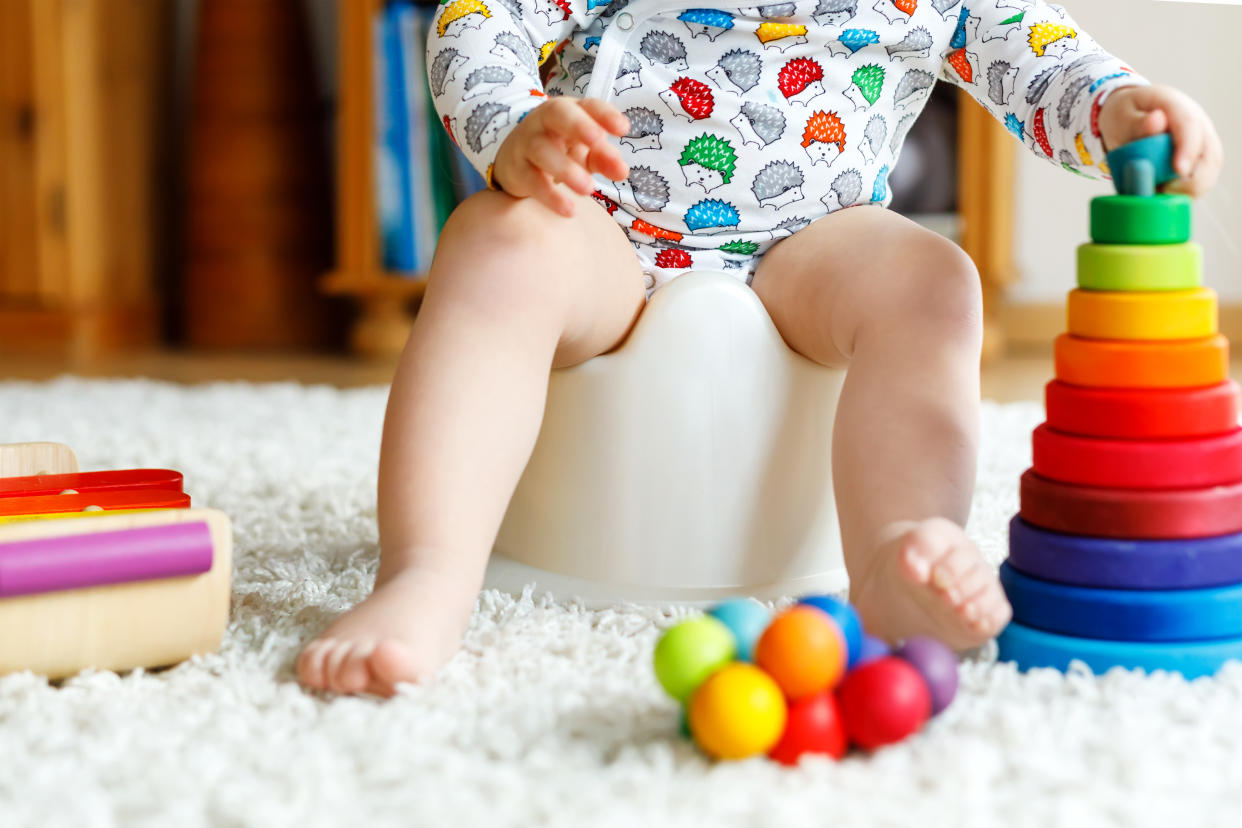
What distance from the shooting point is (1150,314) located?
0.58m

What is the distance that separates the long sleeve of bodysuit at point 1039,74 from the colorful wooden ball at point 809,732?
36 centimetres

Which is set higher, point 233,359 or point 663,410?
point 663,410

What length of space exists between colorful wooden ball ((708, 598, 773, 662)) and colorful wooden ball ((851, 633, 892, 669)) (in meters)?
0.04

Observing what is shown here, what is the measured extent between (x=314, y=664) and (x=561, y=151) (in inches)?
10.6

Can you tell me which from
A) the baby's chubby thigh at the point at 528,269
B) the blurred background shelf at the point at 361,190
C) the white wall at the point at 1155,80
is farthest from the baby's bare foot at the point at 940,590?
the blurred background shelf at the point at 361,190

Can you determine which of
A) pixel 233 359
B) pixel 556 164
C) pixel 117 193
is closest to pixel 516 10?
pixel 556 164

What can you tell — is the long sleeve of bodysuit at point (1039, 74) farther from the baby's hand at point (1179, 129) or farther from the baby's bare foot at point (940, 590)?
the baby's bare foot at point (940, 590)

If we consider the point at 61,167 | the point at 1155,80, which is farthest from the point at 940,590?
the point at 61,167

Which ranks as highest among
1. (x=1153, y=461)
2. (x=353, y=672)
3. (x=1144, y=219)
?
(x=1144, y=219)

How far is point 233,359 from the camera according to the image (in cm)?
207

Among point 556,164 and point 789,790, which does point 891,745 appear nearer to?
point 789,790

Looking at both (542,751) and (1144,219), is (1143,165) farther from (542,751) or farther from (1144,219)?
(542,751)

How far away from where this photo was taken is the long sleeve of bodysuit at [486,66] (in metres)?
0.71

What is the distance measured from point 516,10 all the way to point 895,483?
37cm
